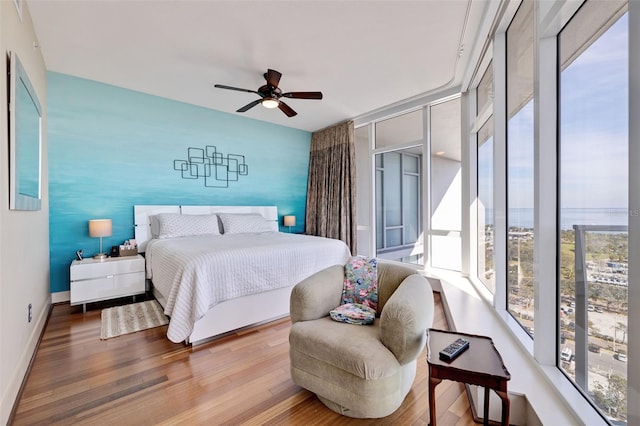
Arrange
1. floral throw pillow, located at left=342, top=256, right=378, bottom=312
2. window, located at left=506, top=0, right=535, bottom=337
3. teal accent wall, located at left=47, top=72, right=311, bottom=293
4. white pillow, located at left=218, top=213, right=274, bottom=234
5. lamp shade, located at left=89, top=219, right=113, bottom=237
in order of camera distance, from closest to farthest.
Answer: window, located at left=506, top=0, right=535, bottom=337 < floral throw pillow, located at left=342, top=256, right=378, bottom=312 < lamp shade, located at left=89, top=219, right=113, bottom=237 < teal accent wall, located at left=47, top=72, right=311, bottom=293 < white pillow, located at left=218, top=213, right=274, bottom=234

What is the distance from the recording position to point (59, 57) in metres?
2.93

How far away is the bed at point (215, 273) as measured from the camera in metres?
2.23

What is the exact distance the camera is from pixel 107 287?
3125 mm

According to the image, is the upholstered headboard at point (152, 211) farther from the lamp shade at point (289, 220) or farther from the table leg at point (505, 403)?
the table leg at point (505, 403)

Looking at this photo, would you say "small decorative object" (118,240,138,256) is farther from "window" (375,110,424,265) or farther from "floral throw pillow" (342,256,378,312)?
"window" (375,110,424,265)

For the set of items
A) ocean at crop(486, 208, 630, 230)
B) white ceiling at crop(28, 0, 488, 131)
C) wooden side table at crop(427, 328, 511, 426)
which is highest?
white ceiling at crop(28, 0, 488, 131)

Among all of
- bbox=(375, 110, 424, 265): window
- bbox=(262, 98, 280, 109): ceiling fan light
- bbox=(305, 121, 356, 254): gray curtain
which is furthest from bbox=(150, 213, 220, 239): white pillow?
bbox=(375, 110, 424, 265): window

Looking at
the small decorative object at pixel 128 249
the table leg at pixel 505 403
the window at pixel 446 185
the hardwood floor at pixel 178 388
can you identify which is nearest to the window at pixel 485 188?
the window at pixel 446 185

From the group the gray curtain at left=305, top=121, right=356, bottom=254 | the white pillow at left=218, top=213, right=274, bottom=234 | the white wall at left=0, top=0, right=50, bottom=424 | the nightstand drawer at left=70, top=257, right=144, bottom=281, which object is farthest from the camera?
the gray curtain at left=305, top=121, right=356, bottom=254

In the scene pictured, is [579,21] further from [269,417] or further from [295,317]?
[269,417]

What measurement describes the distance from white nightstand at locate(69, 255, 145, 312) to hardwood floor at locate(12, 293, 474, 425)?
59 centimetres

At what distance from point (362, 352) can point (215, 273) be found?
1.46 meters

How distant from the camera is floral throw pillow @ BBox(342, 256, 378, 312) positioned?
2.03 m

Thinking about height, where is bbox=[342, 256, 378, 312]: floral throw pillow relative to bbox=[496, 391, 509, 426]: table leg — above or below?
above
